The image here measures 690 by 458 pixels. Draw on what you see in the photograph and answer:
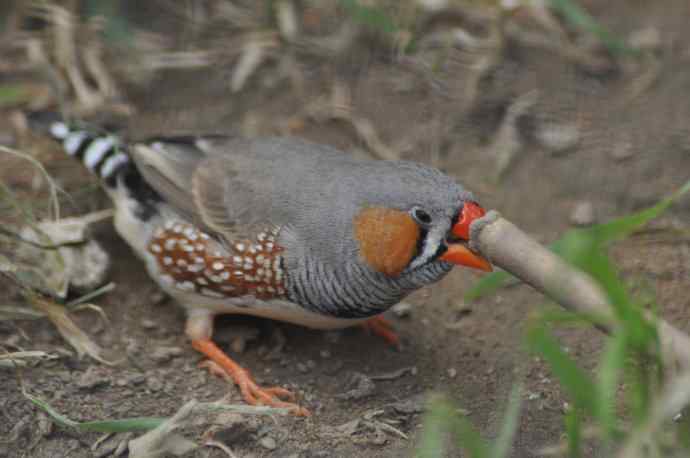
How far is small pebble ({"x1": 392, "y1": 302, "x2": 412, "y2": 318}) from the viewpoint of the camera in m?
4.24

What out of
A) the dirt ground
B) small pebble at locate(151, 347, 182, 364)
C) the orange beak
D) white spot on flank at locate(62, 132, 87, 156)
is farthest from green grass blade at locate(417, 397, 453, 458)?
white spot on flank at locate(62, 132, 87, 156)

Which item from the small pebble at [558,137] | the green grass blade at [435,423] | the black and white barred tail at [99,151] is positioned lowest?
the black and white barred tail at [99,151]

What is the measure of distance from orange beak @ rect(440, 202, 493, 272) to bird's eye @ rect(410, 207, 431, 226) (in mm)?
99

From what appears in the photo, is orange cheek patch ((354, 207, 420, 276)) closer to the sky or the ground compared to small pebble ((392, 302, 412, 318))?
closer to the sky

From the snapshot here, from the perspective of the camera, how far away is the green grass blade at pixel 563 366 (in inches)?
91.4

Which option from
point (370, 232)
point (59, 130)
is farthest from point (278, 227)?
point (59, 130)

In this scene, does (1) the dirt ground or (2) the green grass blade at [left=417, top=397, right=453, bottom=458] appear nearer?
(2) the green grass blade at [left=417, top=397, right=453, bottom=458]

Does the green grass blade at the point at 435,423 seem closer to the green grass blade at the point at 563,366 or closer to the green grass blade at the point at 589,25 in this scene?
the green grass blade at the point at 563,366

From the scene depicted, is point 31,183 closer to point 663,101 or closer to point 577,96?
point 577,96

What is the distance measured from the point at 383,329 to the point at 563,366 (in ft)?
5.97

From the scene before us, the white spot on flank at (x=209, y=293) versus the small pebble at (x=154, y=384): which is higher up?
the white spot on flank at (x=209, y=293)

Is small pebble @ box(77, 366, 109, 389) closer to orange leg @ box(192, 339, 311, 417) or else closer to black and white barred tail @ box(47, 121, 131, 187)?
orange leg @ box(192, 339, 311, 417)

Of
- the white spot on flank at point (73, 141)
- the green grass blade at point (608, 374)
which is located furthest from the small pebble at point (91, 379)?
the green grass blade at point (608, 374)

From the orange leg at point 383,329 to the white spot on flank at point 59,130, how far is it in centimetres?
170
